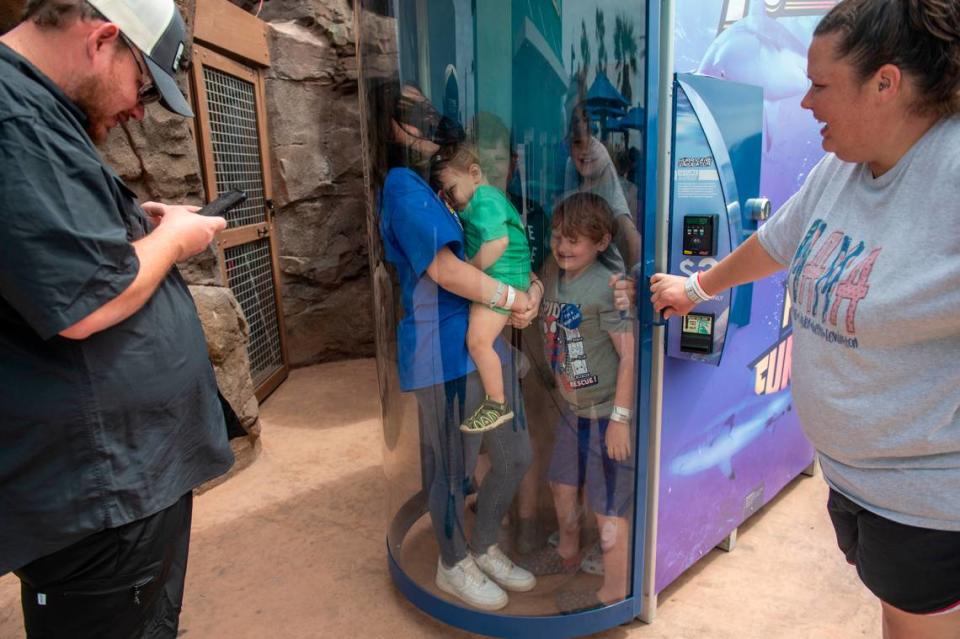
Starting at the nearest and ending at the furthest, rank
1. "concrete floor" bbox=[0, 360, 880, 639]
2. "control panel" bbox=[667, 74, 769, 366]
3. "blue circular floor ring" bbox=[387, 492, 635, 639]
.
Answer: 1. "control panel" bbox=[667, 74, 769, 366]
2. "blue circular floor ring" bbox=[387, 492, 635, 639]
3. "concrete floor" bbox=[0, 360, 880, 639]

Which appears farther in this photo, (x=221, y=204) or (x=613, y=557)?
(x=613, y=557)

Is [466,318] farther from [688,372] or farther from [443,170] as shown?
[688,372]

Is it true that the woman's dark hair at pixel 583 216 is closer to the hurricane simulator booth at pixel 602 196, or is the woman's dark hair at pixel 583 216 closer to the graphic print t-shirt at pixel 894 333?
the hurricane simulator booth at pixel 602 196

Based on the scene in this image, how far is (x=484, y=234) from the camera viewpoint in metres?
1.88

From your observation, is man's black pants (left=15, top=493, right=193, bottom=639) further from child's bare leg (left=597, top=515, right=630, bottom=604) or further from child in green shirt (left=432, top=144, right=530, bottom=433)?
child's bare leg (left=597, top=515, right=630, bottom=604)

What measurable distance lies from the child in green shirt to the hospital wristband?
18.4 inches

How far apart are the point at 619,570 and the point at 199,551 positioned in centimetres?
182

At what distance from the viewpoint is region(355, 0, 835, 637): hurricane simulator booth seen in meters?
1.81

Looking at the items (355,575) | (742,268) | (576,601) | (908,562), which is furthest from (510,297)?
(355,575)

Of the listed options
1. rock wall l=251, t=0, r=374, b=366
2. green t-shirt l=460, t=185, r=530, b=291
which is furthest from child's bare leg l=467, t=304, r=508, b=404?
rock wall l=251, t=0, r=374, b=366

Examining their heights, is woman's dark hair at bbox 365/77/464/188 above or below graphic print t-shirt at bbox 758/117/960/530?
above

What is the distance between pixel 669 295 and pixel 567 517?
80 cm

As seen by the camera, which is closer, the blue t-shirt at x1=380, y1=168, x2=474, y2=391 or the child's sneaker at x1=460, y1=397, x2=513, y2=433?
the blue t-shirt at x1=380, y1=168, x2=474, y2=391

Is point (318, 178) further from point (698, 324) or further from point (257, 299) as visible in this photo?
point (698, 324)
